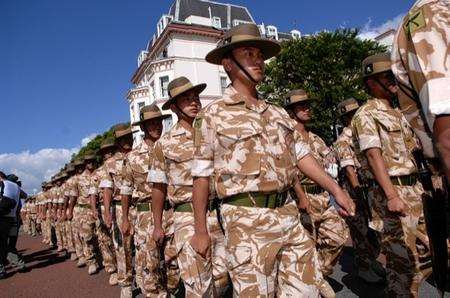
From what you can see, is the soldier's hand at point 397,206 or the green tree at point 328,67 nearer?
the soldier's hand at point 397,206

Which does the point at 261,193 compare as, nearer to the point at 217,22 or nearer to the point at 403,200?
the point at 403,200

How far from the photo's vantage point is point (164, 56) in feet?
141

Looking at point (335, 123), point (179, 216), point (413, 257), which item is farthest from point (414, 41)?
point (335, 123)

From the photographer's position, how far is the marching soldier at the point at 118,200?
20.8 ft

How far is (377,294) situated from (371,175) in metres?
1.64

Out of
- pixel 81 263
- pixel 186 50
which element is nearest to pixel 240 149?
pixel 81 263

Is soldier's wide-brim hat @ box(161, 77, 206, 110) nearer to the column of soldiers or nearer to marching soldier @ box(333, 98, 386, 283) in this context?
the column of soldiers

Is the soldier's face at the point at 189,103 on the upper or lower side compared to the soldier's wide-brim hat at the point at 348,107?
lower

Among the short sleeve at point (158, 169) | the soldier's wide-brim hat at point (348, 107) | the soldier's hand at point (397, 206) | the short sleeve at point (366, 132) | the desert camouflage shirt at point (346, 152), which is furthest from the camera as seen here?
the soldier's wide-brim hat at point (348, 107)

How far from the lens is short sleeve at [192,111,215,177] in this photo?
2877 mm

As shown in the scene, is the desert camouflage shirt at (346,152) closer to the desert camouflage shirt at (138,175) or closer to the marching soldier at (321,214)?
the marching soldier at (321,214)

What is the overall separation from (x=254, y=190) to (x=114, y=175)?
4.73 metres

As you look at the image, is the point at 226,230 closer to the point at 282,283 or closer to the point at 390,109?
the point at 282,283

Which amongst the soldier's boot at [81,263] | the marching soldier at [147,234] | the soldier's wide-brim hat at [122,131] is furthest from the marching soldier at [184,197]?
the soldier's boot at [81,263]
